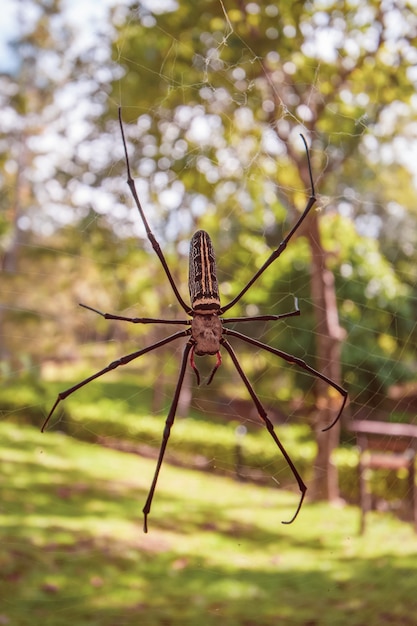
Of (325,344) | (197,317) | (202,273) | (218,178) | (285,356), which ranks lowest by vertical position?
(285,356)

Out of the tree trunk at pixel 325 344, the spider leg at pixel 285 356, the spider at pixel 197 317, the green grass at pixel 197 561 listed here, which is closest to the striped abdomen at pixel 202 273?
the spider at pixel 197 317

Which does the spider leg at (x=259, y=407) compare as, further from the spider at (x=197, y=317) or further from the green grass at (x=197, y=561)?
the green grass at (x=197, y=561)

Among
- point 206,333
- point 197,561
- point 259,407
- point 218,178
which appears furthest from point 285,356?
point 197,561

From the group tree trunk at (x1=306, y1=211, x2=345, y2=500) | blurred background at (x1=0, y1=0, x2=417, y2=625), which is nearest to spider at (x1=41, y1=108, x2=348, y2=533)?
blurred background at (x1=0, y1=0, x2=417, y2=625)

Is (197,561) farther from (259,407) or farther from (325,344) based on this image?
(259,407)

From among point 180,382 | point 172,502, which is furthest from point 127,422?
point 180,382

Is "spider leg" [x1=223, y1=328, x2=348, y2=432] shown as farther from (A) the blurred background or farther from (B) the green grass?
(B) the green grass
